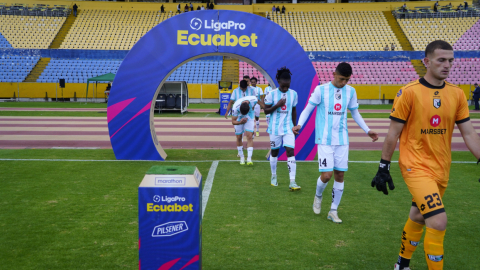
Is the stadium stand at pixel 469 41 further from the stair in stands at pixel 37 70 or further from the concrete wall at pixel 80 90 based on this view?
the stair in stands at pixel 37 70

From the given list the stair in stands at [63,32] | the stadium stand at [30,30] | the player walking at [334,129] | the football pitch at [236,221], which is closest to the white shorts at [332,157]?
the player walking at [334,129]

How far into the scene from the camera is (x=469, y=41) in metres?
35.0

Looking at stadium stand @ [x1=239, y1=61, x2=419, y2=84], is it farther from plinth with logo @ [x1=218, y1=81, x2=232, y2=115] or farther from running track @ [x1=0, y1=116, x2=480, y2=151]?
running track @ [x1=0, y1=116, x2=480, y2=151]

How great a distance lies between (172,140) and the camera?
12.6 meters

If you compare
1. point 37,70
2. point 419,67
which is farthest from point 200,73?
point 419,67

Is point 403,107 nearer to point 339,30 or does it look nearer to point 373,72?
point 373,72

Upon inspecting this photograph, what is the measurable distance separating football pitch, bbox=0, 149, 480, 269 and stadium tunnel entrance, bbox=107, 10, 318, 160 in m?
1.01

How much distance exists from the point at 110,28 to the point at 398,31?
94.3 feet

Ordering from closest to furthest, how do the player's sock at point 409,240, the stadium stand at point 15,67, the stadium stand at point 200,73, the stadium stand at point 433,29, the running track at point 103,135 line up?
1. the player's sock at point 409,240
2. the running track at point 103,135
3. the stadium stand at point 15,67
4. the stadium stand at point 200,73
5. the stadium stand at point 433,29

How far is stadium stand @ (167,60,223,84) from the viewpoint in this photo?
111 ft

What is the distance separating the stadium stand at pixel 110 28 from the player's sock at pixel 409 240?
118 feet

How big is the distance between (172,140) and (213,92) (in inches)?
813

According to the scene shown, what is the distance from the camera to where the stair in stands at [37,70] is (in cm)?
3347

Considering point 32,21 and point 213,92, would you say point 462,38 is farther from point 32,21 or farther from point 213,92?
point 32,21
